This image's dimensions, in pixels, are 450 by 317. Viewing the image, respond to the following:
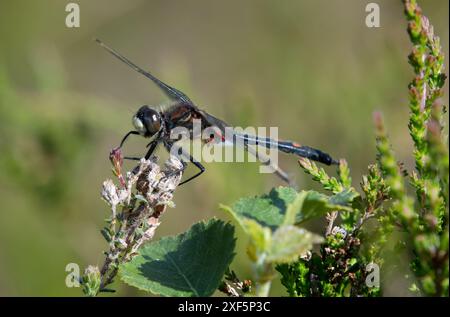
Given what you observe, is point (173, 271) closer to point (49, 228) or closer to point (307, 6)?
point (49, 228)

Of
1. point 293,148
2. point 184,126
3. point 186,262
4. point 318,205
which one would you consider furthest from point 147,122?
point 318,205

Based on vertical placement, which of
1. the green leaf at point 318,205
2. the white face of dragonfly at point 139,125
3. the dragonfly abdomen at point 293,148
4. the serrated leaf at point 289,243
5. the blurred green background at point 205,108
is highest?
the blurred green background at point 205,108

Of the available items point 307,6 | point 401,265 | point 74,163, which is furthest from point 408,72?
point 401,265

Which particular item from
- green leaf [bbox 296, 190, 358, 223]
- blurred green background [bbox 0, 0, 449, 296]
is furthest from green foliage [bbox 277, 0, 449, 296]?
blurred green background [bbox 0, 0, 449, 296]

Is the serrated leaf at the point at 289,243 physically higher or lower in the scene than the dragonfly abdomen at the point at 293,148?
lower

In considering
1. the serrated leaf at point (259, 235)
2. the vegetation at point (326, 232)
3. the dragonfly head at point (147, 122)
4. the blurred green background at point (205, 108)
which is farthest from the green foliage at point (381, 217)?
the blurred green background at point (205, 108)

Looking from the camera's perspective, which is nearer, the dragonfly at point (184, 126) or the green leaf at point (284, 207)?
the green leaf at point (284, 207)

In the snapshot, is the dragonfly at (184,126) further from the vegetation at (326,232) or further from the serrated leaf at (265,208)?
the serrated leaf at (265,208)
